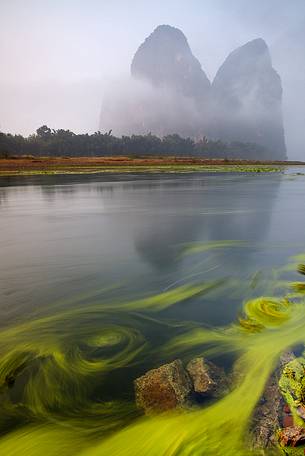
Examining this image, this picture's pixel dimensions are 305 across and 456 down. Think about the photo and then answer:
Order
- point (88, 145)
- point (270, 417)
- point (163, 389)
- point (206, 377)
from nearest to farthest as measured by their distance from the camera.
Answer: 1. point (270, 417)
2. point (163, 389)
3. point (206, 377)
4. point (88, 145)

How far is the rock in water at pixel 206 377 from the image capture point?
5023 mm

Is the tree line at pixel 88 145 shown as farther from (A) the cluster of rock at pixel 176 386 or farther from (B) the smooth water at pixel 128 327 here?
(A) the cluster of rock at pixel 176 386

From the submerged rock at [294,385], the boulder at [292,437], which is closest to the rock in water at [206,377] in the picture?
the submerged rock at [294,385]

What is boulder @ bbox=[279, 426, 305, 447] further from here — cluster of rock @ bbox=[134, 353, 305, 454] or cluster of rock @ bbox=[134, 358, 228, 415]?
cluster of rock @ bbox=[134, 358, 228, 415]

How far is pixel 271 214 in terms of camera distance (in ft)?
68.4

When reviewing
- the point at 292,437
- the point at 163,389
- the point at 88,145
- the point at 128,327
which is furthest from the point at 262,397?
the point at 88,145

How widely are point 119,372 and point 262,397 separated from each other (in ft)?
7.12

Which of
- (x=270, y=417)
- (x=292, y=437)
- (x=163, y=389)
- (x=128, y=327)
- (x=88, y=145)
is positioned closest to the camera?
(x=292, y=437)

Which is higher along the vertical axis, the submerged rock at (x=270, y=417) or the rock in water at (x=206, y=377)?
the rock in water at (x=206, y=377)

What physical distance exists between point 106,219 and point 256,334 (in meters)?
14.0

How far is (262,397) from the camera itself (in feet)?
16.3

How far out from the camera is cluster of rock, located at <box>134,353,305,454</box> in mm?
4149

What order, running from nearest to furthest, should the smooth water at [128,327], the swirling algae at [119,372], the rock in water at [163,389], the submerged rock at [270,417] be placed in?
the submerged rock at [270,417]
the swirling algae at [119,372]
the smooth water at [128,327]
the rock in water at [163,389]

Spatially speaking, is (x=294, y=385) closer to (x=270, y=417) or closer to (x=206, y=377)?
(x=270, y=417)
